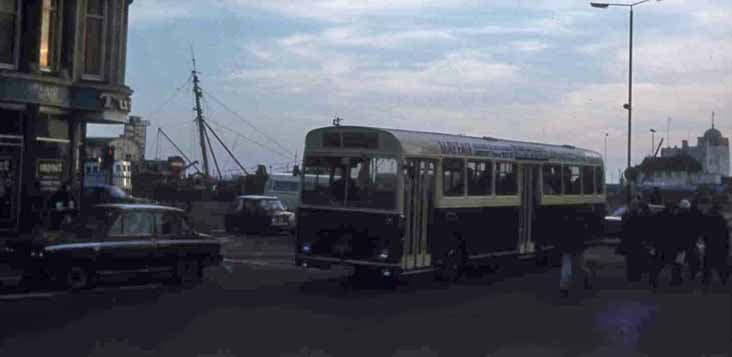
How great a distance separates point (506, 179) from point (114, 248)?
8825mm

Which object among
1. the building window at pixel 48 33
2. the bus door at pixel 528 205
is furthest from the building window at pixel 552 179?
the building window at pixel 48 33

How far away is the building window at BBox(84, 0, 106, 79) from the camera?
28.9 metres

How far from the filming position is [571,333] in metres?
13.1

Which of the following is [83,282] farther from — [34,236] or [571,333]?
[571,333]

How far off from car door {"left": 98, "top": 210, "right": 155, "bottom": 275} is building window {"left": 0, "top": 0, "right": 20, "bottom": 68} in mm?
10990

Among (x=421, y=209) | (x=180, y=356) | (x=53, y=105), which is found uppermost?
(x=53, y=105)

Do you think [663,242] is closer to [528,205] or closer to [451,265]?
[528,205]

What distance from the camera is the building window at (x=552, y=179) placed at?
2342 cm

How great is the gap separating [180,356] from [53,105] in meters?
18.4

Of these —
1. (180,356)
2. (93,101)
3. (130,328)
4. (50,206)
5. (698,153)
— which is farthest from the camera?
(698,153)

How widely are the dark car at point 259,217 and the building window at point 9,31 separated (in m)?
12.0

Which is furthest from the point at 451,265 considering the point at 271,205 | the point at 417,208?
the point at 271,205

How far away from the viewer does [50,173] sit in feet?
92.0

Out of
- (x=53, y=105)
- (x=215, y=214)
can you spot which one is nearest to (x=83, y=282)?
(x=53, y=105)
